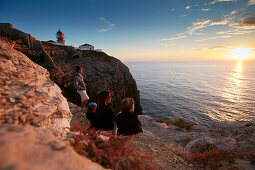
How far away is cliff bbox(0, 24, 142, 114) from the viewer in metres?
17.7

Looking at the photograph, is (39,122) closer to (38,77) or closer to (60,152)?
(60,152)

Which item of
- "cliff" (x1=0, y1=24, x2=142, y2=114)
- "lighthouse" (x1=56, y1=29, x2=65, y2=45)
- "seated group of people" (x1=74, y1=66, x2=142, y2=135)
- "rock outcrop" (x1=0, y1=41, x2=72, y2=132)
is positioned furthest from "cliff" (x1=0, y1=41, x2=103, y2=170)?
"lighthouse" (x1=56, y1=29, x2=65, y2=45)

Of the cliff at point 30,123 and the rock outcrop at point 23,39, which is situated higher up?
the rock outcrop at point 23,39

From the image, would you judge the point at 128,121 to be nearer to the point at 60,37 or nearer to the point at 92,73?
the point at 92,73

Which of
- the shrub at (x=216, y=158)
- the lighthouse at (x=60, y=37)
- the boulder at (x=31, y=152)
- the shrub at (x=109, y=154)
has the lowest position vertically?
the shrub at (x=216, y=158)

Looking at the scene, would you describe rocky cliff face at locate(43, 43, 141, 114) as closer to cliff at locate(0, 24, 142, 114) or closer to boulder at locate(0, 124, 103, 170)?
cliff at locate(0, 24, 142, 114)

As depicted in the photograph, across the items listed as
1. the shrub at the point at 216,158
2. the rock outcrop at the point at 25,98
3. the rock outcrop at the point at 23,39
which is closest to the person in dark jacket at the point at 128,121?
the rock outcrop at the point at 25,98

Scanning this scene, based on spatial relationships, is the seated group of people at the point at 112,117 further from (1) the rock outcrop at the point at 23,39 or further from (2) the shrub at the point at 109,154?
(1) the rock outcrop at the point at 23,39

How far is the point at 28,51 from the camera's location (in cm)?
1788

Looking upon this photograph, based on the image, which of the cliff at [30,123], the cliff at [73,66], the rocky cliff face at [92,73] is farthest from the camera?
the rocky cliff face at [92,73]

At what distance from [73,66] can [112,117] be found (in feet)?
80.4

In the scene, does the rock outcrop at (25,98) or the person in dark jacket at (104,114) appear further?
the person in dark jacket at (104,114)

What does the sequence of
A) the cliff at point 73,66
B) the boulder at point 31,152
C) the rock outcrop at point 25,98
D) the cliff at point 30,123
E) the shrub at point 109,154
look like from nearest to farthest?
1. the boulder at point 31,152
2. the cliff at point 30,123
3. the shrub at point 109,154
4. the rock outcrop at point 25,98
5. the cliff at point 73,66

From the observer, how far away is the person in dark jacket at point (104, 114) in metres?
3.81
